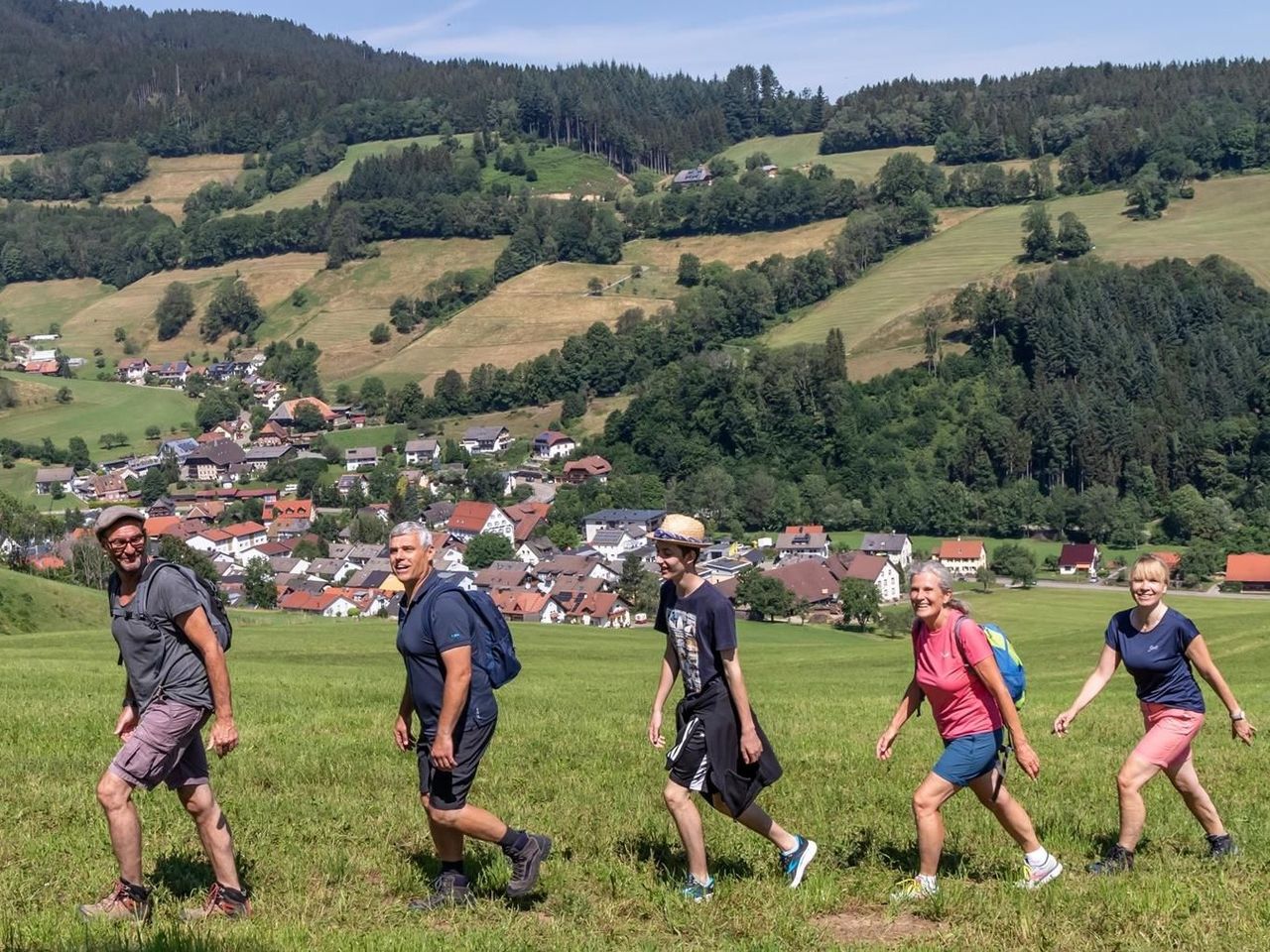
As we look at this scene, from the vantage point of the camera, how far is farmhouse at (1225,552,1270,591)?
83250 millimetres

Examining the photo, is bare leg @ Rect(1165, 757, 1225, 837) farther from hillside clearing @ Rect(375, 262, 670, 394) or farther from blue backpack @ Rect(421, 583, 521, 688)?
hillside clearing @ Rect(375, 262, 670, 394)

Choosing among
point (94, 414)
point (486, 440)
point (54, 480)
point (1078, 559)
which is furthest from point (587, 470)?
point (94, 414)

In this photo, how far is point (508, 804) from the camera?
10.9 meters

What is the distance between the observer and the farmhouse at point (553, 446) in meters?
125

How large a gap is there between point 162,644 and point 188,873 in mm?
1928

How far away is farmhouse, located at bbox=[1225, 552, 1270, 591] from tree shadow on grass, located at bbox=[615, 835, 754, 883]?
8163 centimetres

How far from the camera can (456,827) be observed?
8375mm

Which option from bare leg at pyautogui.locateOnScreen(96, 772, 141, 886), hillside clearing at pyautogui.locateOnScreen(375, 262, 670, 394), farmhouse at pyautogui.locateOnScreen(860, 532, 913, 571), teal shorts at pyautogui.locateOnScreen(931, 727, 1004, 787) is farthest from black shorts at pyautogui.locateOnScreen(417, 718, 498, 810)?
hillside clearing at pyautogui.locateOnScreen(375, 262, 670, 394)

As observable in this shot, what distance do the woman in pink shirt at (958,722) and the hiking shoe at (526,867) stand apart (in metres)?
2.15

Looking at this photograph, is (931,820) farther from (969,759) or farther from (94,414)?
(94,414)

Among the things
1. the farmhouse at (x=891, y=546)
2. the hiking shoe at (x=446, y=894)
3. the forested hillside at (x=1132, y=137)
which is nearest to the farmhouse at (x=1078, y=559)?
the farmhouse at (x=891, y=546)

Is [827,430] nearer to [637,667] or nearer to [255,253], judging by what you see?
[637,667]

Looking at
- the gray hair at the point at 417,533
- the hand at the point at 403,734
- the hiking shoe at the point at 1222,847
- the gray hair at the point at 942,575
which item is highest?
the gray hair at the point at 417,533

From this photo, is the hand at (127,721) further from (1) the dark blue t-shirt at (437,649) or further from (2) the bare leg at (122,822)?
(1) the dark blue t-shirt at (437,649)
